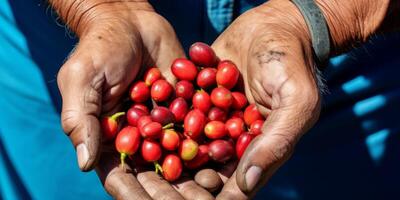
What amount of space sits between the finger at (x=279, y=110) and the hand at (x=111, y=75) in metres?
0.23

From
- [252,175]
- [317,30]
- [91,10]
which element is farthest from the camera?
[91,10]

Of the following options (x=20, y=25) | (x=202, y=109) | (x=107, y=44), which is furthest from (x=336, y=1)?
(x=20, y=25)

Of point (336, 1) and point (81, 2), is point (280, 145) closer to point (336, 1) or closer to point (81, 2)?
point (336, 1)

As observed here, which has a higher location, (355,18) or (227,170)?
(355,18)

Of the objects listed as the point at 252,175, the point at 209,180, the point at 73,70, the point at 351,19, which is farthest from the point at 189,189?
the point at 351,19

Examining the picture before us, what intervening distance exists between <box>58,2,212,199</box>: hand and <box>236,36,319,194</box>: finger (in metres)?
0.23

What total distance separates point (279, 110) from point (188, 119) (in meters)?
0.41

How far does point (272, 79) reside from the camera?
2.32m

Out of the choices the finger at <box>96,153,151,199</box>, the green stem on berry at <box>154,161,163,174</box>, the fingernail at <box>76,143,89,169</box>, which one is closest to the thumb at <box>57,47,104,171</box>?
the fingernail at <box>76,143,89,169</box>

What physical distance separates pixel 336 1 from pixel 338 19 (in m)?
0.08

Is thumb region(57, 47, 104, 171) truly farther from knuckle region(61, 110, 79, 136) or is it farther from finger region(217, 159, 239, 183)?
finger region(217, 159, 239, 183)

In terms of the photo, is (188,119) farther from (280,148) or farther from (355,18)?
(355,18)

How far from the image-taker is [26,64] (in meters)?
2.96

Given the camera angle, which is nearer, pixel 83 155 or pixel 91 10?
pixel 83 155
